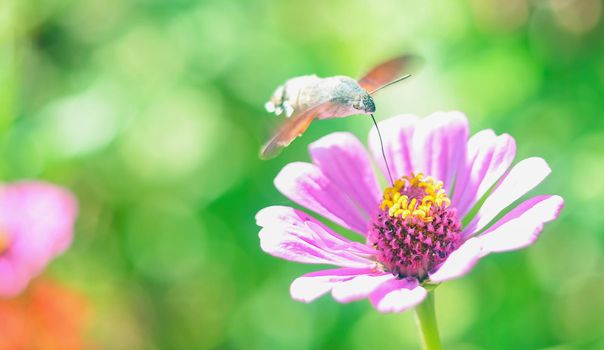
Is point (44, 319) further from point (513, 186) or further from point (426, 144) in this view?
point (513, 186)

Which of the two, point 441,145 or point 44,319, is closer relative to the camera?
point 441,145

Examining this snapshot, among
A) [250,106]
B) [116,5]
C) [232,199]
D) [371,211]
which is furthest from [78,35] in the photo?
[371,211]

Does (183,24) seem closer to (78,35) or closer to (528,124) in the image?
(78,35)

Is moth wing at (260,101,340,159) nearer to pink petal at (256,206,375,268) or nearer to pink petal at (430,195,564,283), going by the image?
pink petal at (256,206,375,268)

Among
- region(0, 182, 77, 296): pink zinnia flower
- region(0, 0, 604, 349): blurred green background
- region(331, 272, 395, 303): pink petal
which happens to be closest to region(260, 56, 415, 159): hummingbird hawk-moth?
region(331, 272, 395, 303): pink petal

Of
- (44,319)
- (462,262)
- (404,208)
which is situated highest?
(404,208)

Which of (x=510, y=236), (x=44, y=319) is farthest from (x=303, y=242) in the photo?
(x=44, y=319)
